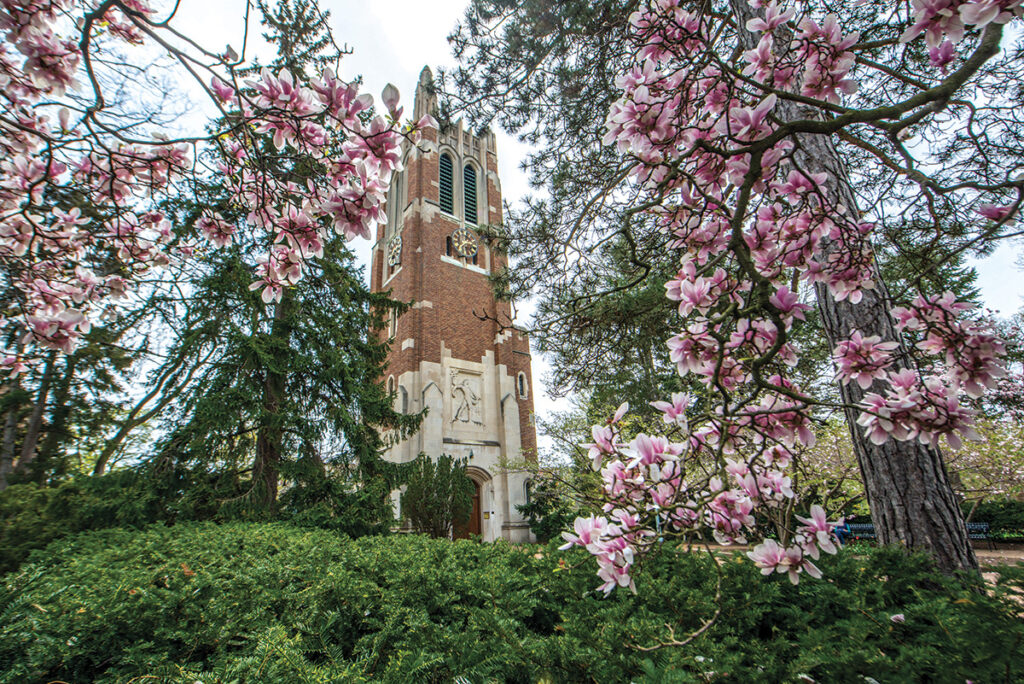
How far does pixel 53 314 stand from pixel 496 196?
20.4m

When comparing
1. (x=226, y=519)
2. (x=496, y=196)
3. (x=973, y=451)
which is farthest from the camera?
(x=496, y=196)

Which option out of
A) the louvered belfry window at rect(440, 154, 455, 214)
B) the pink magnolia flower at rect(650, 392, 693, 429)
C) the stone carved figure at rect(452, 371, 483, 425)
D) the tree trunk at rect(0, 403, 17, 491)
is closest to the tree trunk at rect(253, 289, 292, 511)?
the tree trunk at rect(0, 403, 17, 491)

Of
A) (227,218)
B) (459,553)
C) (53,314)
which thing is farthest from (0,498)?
(459,553)

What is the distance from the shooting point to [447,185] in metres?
20.4

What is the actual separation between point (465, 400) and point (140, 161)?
46.7ft

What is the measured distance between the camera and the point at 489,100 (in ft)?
14.6

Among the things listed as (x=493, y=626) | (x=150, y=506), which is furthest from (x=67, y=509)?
(x=493, y=626)

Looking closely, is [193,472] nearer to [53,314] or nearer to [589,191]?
[53,314]

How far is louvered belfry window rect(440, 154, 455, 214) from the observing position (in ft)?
65.6

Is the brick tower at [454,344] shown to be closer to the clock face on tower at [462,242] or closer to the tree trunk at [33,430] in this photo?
the clock face on tower at [462,242]

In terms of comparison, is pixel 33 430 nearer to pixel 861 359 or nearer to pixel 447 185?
pixel 861 359

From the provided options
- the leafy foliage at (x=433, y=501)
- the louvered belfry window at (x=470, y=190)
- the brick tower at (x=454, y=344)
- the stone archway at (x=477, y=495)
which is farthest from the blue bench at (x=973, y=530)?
the louvered belfry window at (x=470, y=190)

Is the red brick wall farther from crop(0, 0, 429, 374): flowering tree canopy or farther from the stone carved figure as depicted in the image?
crop(0, 0, 429, 374): flowering tree canopy

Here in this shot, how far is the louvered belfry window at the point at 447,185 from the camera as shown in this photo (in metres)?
20.0
